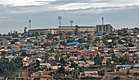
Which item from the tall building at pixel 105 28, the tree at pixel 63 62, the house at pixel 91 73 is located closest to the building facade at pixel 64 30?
the tall building at pixel 105 28

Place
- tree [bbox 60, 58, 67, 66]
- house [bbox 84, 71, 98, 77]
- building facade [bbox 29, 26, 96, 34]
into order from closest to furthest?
house [bbox 84, 71, 98, 77] < tree [bbox 60, 58, 67, 66] < building facade [bbox 29, 26, 96, 34]

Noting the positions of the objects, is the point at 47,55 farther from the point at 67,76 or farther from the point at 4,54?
the point at 67,76

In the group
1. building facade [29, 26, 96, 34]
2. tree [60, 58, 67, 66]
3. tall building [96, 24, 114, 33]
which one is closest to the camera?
tree [60, 58, 67, 66]

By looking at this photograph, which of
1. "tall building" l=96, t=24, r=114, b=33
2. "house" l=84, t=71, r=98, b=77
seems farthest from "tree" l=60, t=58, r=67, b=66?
"tall building" l=96, t=24, r=114, b=33

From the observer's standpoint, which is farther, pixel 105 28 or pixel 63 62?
pixel 105 28

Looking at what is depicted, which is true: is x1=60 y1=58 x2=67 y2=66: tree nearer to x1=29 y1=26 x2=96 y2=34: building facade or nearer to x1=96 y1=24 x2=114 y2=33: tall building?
x1=96 y1=24 x2=114 y2=33: tall building

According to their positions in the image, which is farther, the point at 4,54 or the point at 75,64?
the point at 4,54

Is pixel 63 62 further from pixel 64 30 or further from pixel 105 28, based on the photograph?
pixel 64 30

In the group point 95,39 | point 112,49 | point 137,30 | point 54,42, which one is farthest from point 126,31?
point 112,49

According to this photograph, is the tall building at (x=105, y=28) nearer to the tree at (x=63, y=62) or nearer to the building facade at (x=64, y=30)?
the building facade at (x=64, y=30)

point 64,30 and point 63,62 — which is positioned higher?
point 63,62

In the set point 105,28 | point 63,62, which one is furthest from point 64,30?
point 63,62
